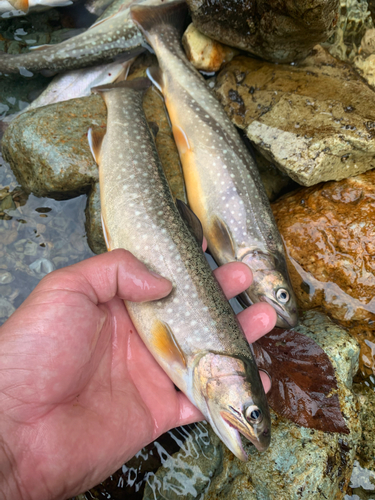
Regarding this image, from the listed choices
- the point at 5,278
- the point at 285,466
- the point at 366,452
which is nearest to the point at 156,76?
the point at 5,278

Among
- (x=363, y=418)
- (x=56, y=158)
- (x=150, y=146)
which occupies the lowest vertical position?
(x=363, y=418)

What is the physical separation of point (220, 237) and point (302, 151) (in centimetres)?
132

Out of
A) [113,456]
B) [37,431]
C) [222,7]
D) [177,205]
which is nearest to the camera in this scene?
[37,431]

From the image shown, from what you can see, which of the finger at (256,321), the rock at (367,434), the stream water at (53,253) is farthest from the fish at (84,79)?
the rock at (367,434)

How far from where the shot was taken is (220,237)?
12.6ft

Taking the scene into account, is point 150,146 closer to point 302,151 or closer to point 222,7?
point 302,151

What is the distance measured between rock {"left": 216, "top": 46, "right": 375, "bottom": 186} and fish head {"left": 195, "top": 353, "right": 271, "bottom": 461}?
7.54 feet

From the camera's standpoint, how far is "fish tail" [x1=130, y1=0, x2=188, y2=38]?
4.51 m

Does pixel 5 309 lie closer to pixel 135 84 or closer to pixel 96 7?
pixel 135 84

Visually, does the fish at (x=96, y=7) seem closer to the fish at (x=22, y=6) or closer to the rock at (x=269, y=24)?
the fish at (x=22, y=6)

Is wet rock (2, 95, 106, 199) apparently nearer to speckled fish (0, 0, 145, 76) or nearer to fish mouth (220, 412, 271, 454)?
speckled fish (0, 0, 145, 76)

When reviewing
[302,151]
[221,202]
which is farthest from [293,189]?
[221,202]

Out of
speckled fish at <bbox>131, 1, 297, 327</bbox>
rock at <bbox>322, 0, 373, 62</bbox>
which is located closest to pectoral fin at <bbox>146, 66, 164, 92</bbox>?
speckled fish at <bbox>131, 1, 297, 327</bbox>

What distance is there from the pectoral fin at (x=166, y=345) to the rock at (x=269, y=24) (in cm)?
343
